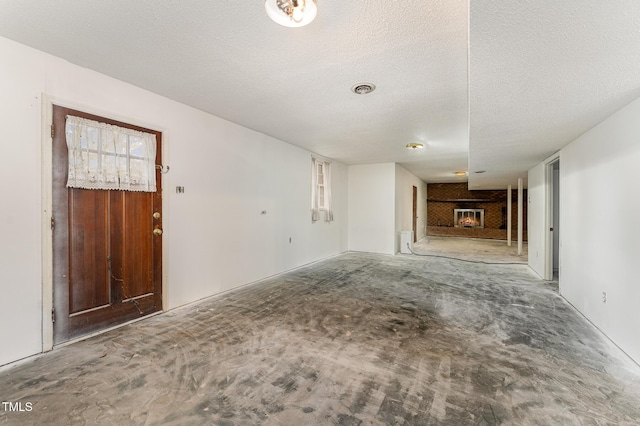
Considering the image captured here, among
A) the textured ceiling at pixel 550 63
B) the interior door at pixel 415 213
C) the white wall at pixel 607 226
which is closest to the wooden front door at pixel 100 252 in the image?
the textured ceiling at pixel 550 63

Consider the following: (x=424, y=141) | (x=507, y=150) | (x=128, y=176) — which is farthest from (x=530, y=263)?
(x=128, y=176)

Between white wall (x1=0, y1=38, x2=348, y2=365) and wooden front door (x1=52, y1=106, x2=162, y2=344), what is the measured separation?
0.37 ft

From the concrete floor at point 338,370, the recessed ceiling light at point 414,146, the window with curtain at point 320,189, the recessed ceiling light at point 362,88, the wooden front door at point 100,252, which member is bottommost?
the concrete floor at point 338,370

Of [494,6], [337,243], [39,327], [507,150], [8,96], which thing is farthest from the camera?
[337,243]

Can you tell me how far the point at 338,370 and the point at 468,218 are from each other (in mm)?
11722

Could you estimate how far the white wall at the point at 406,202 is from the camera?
7.61 metres

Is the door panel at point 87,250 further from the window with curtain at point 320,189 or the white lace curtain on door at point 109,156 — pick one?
the window with curtain at point 320,189

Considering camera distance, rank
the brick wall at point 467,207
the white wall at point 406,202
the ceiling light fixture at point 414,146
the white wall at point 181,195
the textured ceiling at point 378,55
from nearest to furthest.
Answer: the textured ceiling at point 378,55
the white wall at point 181,195
the ceiling light fixture at point 414,146
the white wall at point 406,202
the brick wall at point 467,207

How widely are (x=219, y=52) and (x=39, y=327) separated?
2748 mm

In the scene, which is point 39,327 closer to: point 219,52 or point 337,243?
point 219,52

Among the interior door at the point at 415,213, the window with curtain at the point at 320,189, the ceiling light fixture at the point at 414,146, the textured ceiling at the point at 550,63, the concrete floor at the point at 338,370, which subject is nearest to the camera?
the textured ceiling at the point at 550,63

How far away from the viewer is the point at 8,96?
2.08 metres

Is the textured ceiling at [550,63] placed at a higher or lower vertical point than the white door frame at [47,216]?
higher

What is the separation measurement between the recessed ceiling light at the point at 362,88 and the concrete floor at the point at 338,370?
2.50 m
